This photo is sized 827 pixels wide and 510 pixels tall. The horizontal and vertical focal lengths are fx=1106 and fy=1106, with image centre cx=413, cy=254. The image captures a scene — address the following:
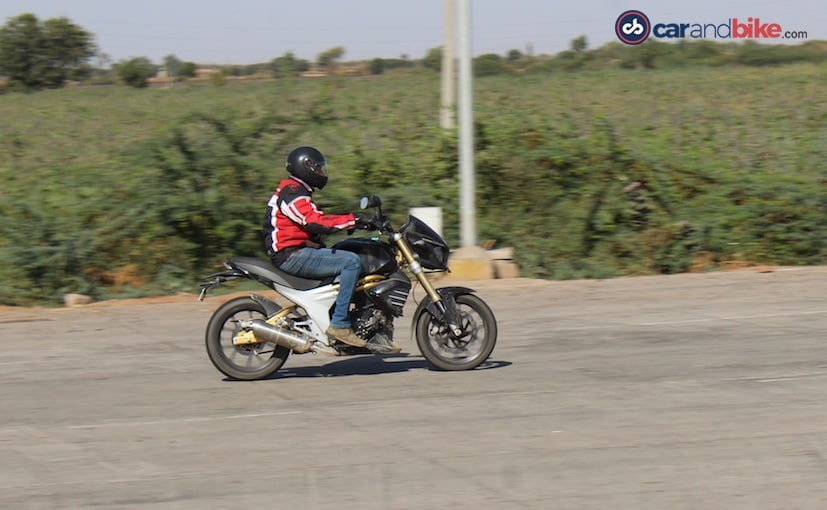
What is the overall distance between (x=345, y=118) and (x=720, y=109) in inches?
684

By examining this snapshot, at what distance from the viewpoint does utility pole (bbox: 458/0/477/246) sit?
667 inches

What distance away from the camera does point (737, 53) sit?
191 ft

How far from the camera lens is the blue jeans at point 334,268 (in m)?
9.02

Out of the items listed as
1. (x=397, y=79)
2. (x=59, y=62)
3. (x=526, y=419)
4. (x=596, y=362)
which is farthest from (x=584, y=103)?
(x=59, y=62)

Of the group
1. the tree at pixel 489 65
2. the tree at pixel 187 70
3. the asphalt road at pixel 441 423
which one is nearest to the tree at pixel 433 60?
the tree at pixel 489 65

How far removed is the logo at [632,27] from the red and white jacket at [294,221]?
24.0 m

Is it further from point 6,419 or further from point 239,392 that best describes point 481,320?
point 6,419

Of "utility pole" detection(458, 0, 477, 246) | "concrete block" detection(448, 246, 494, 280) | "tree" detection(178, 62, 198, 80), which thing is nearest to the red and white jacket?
"concrete block" detection(448, 246, 494, 280)

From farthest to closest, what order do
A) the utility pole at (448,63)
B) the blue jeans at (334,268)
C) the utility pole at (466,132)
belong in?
1. the utility pole at (448,63)
2. the utility pole at (466,132)
3. the blue jeans at (334,268)

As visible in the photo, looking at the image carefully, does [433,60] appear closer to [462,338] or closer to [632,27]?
[632,27]

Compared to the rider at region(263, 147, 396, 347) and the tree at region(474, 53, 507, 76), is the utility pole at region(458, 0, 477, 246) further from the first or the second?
the tree at region(474, 53, 507, 76)

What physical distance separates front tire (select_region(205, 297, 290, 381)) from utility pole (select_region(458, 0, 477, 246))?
7.84 metres

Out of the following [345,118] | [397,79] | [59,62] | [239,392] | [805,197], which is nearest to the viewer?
[239,392]

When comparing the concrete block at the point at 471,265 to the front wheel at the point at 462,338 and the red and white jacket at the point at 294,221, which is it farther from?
the red and white jacket at the point at 294,221
